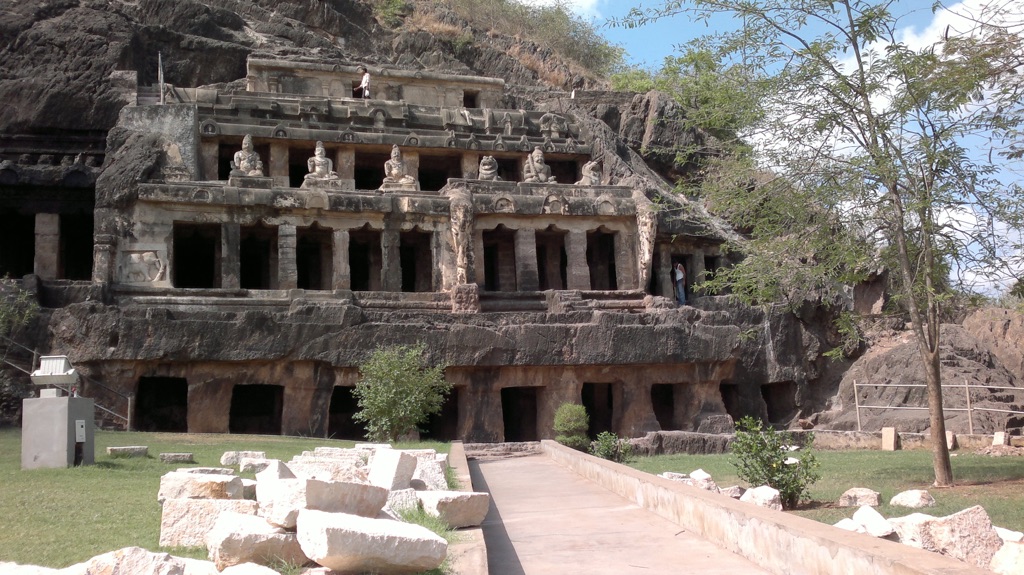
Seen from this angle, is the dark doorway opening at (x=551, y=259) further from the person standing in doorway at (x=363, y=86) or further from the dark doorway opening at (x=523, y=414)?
the person standing in doorway at (x=363, y=86)

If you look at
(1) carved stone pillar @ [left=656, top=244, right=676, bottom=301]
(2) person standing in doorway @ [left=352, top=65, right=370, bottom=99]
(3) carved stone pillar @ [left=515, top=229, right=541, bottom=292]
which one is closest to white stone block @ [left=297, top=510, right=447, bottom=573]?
(3) carved stone pillar @ [left=515, top=229, right=541, bottom=292]

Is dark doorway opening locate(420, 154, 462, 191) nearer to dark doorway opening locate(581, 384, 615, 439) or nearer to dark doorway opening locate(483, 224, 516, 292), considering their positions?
dark doorway opening locate(483, 224, 516, 292)

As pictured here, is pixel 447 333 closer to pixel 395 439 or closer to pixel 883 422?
pixel 395 439

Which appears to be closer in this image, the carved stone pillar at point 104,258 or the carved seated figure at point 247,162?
the carved stone pillar at point 104,258

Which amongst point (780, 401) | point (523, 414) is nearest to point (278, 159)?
point (523, 414)

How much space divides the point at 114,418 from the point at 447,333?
24.0ft

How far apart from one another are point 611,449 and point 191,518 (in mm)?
11264

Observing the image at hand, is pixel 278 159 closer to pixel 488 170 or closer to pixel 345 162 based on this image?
pixel 345 162

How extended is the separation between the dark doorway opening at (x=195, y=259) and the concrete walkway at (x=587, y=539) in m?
17.3

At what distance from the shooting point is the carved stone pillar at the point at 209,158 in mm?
27484

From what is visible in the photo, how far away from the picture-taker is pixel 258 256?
2753cm

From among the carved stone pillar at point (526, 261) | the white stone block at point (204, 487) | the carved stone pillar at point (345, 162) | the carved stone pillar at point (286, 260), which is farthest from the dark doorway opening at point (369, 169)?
the white stone block at point (204, 487)

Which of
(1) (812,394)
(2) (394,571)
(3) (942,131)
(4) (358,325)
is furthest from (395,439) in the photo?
(1) (812,394)

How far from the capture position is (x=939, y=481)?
1152cm
